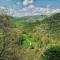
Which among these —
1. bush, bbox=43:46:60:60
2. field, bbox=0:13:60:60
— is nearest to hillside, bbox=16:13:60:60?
field, bbox=0:13:60:60

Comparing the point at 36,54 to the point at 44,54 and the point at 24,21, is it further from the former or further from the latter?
the point at 24,21

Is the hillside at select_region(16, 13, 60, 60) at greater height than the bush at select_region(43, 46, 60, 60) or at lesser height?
greater

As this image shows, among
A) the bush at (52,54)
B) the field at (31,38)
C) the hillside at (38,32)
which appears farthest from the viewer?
the hillside at (38,32)

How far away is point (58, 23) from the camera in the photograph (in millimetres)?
11133

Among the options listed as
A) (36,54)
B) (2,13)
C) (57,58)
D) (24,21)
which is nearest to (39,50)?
(36,54)

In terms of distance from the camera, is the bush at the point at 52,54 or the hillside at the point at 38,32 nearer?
the bush at the point at 52,54

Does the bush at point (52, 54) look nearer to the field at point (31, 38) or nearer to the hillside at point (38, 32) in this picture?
the field at point (31, 38)

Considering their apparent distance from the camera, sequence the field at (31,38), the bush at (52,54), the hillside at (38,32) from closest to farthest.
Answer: the bush at (52,54), the field at (31,38), the hillside at (38,32)

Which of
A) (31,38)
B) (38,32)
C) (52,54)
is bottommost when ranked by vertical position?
(52,54)

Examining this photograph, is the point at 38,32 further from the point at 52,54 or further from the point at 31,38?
the point at 52,54

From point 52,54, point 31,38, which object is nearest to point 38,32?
point 31,38

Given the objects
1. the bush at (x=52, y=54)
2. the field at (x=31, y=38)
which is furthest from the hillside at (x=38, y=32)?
the bush at (x=52, y=54)

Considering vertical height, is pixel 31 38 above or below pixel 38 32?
below

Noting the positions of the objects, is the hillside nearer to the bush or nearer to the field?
the field
